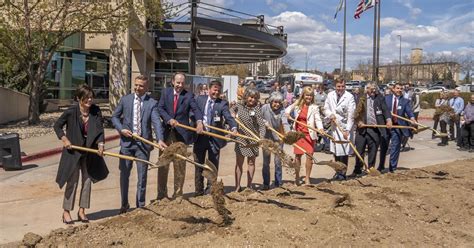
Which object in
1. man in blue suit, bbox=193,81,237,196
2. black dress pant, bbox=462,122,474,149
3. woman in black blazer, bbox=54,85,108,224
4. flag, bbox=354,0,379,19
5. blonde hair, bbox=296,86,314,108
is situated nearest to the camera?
woman in black blazer, bbox=54,85,108,224

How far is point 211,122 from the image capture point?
25.4ft

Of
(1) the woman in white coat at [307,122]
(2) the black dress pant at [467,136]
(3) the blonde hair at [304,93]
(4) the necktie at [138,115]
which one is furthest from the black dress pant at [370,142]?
(2) the black dress pant at [467,136]

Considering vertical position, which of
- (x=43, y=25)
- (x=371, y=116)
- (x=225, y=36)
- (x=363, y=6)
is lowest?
(x=371, y=116)

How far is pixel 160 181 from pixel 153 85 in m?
15.5

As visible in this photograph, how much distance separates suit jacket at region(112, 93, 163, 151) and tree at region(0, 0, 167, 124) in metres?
11.3

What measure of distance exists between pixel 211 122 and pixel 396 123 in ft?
14.2

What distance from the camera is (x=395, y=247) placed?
5184 millimetres

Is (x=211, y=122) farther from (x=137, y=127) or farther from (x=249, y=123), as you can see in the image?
(x=137, y=127)

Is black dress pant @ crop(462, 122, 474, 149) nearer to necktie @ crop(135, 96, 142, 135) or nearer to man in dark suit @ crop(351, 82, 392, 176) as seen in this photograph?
man in dark suit @ crop(351, 82, 392, 176)

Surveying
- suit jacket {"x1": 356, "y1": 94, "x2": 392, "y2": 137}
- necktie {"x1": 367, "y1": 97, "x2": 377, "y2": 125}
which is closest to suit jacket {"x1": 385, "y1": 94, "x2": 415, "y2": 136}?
suit jacket {"x1": 356, "y1": 94, "x2": 392, "y2": 137}

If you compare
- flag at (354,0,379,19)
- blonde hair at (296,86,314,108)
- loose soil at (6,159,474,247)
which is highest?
flag at (354,0,379,19)

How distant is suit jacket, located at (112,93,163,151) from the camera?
6547 mm

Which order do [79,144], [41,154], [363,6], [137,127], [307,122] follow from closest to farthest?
[79,144]
[137,127]
[307,122]
[41,154]
[363,6]

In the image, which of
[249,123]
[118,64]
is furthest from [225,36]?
[249,123]
